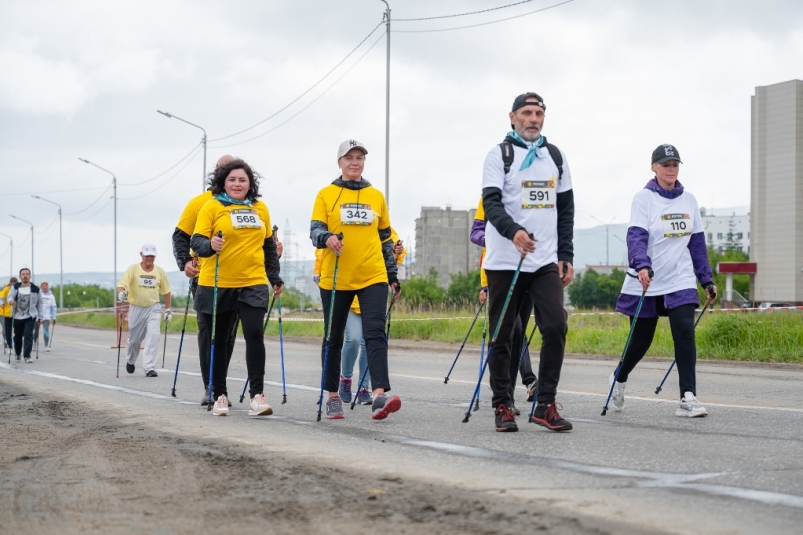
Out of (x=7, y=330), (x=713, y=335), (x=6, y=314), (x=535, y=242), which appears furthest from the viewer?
(x=6, y=314)

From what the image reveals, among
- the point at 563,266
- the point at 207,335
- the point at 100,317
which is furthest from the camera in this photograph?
the point at 100,317

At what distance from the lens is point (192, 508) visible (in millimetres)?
4641

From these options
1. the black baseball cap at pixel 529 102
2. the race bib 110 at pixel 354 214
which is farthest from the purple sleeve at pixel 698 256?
the race bib 110 at pixel 354 214

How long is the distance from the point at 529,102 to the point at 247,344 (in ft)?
10.3

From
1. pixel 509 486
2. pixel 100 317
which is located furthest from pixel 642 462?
pixel 100 317

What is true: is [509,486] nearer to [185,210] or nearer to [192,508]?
[192,508]

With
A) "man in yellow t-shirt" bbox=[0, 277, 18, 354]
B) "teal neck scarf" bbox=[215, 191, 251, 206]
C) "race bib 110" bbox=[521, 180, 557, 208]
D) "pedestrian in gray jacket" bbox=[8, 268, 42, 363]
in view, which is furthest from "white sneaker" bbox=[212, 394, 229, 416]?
"man in yellow t-shirt" bbox=[0, 277, 18, 354]

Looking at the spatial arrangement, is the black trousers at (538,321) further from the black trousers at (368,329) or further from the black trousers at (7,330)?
the black trousers at (7,330)

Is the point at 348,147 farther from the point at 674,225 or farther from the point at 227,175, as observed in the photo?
the point at 674,225

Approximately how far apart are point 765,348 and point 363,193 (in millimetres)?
10200

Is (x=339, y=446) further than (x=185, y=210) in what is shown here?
No

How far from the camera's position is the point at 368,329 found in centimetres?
852

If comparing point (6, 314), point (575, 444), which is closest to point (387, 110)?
point (6, 314)

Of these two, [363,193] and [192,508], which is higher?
[363,193]
